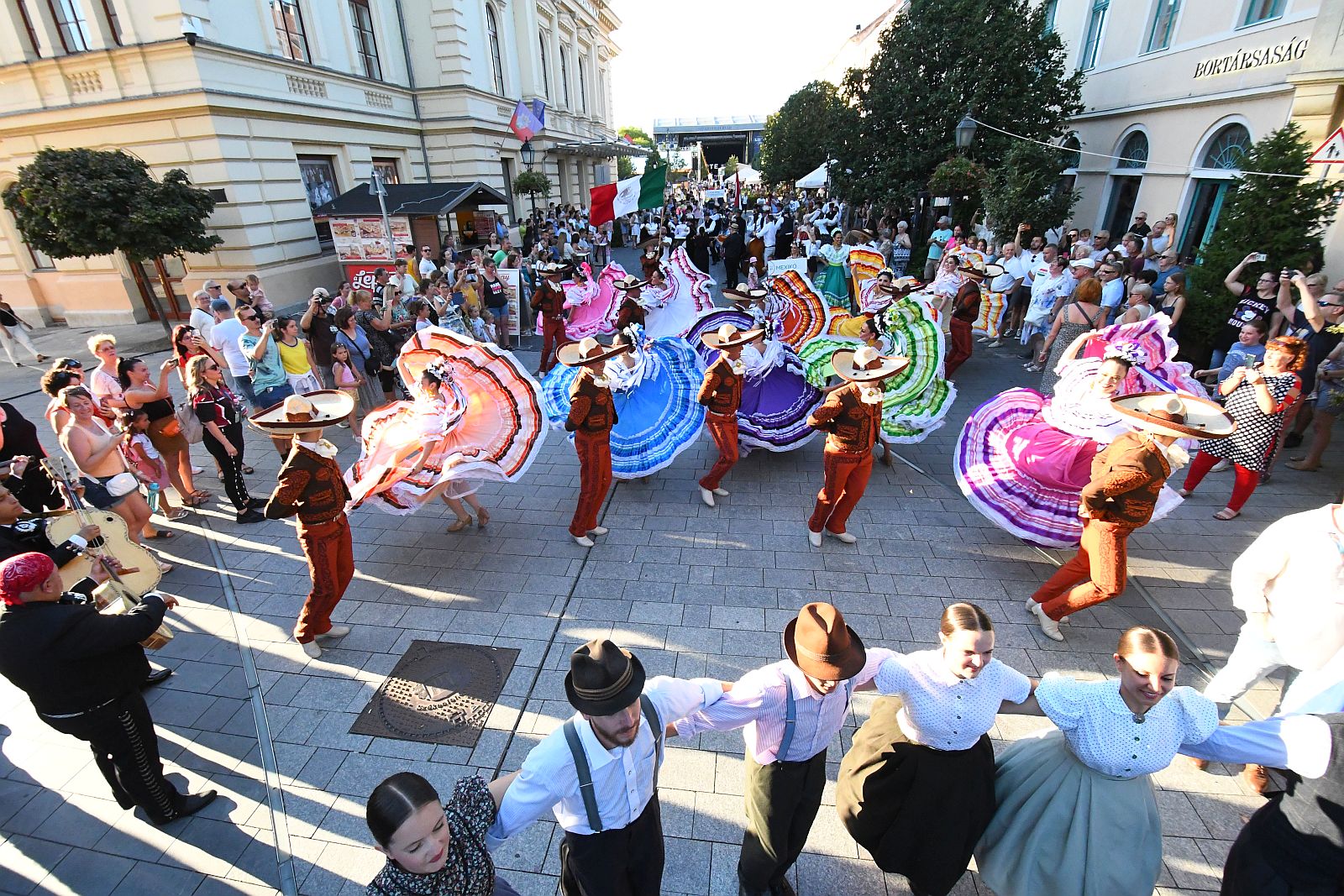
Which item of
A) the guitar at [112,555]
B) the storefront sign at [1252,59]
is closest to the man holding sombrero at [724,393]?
the guitar at [112,555]

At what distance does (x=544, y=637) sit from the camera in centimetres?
463

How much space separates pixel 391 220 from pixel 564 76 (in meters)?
25.6

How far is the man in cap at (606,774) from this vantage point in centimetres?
208

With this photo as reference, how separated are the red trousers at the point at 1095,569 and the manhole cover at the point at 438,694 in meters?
3.89

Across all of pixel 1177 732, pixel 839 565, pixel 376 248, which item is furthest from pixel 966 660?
pixel 376 248

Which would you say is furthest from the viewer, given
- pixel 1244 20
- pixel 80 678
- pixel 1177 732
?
pixel 1244 20

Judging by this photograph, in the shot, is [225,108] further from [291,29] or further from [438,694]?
[438,694]

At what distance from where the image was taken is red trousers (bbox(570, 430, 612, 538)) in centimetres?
552

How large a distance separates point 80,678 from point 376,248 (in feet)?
37.2

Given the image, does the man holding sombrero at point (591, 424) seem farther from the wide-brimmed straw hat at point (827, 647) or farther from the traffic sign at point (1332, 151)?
the traffic sign at point (1332, 151)

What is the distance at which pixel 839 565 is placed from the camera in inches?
214

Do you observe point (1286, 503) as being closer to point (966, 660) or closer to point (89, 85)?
point (966, 660)

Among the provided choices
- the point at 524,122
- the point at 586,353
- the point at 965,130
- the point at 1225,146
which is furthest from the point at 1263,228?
the point at 524,122

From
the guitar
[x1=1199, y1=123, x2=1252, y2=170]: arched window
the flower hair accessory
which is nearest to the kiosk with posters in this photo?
the guitar
